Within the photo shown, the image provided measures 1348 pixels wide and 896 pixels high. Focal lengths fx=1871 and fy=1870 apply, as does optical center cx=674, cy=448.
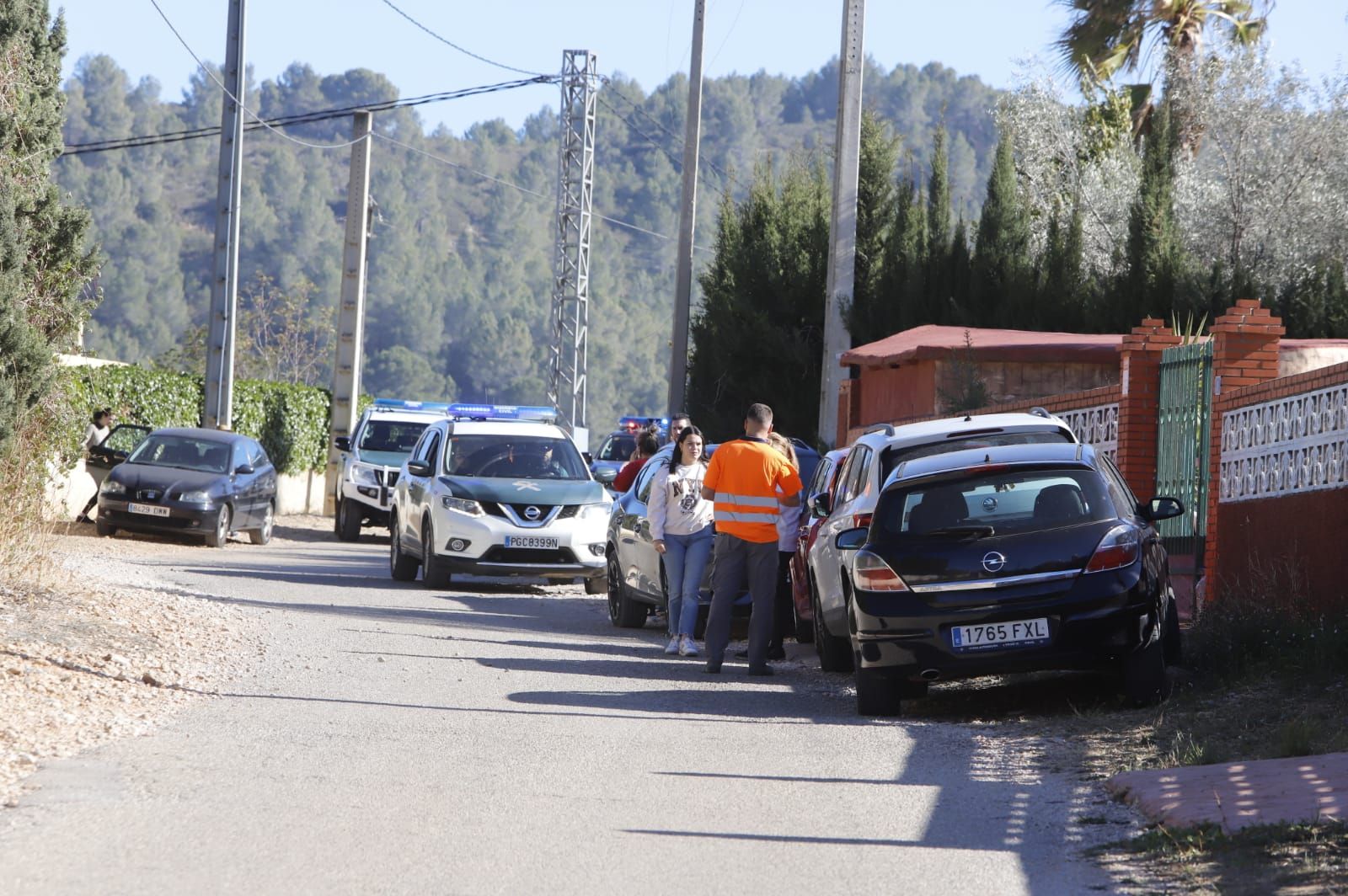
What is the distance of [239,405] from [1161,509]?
2786 cm

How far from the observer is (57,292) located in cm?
1633

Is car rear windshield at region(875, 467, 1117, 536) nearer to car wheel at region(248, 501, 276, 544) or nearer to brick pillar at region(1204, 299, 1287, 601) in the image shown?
brick pillar at region(1204, 299, 1287, 601)

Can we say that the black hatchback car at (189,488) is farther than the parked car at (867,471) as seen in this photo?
Yes

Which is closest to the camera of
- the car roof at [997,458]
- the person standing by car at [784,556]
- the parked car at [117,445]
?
the car roof at [997,458]

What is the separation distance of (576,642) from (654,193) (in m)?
140

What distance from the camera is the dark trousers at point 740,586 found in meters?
13.0

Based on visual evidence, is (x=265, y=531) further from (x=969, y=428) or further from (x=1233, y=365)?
(x=969, y=428)

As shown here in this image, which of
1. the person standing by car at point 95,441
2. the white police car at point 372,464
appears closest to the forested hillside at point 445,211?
the white police car at point 372,464

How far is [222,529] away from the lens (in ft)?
83.3

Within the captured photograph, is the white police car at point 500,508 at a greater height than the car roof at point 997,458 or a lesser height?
lesser

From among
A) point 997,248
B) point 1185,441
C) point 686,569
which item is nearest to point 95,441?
point 997,248

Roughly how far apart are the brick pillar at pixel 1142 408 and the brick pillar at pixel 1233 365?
4.47ft

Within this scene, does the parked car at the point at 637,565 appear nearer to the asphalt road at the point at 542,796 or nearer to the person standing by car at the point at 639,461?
the person standing by car at the point at 639,461

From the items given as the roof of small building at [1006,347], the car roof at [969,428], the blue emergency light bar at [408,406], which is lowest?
the blue emergency light bar at [408,406]
